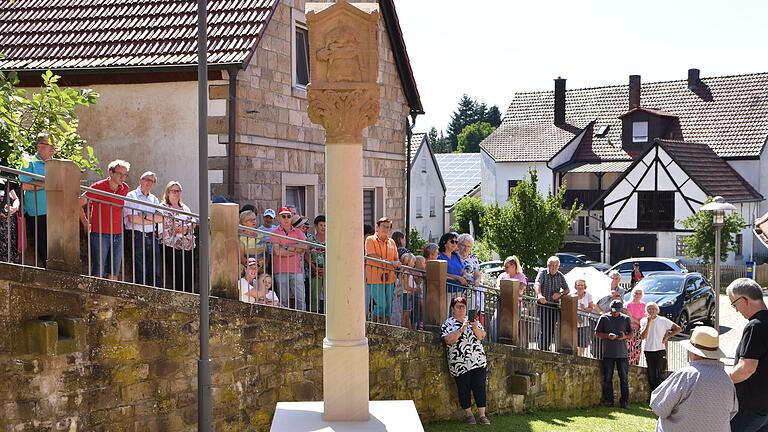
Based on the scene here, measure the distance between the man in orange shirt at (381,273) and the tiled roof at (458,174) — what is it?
162 feet

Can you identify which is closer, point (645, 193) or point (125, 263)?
point (125, 263)

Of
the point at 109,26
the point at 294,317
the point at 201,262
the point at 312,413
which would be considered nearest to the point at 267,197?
the point at 109,26

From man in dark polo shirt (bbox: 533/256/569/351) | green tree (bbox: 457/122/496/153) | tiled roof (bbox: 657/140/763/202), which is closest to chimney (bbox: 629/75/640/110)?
tiled roof (bbox: 657/140/763/202)

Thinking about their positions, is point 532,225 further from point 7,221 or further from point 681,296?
point 7,221

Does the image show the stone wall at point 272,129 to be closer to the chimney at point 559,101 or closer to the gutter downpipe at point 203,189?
the gutter downpipe at point 203,189

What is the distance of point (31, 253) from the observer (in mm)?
9195

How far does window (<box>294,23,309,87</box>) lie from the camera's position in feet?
54.3

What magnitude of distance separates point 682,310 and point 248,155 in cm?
1438

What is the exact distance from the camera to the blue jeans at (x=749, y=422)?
788cm

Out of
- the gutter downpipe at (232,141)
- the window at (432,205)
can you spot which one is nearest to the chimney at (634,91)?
the window at (432,205)

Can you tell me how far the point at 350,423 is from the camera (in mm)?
7109

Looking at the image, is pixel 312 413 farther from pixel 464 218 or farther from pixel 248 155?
pixel 464 218

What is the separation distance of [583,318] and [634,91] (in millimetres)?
38431

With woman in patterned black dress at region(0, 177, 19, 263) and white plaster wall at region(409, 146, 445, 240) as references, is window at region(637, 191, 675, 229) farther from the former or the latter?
woman in patterned black dress at region(0, 177, 19, 263)
